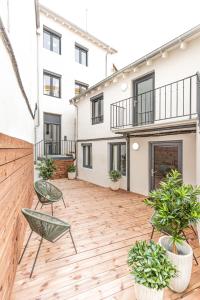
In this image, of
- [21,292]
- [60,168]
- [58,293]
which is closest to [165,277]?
[58,293]

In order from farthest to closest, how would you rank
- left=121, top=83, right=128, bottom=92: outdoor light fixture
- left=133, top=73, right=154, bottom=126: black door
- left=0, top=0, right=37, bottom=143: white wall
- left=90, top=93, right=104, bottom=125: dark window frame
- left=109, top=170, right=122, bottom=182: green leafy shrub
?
left=90, top=93, right=104, bottom=125: dark window frame < left=109, top=170, right=122, bottom=182: green leafy shrub < left=121, top=83, right=128, bottom=92: outdoor light fixture < left=133, top=73, right=154, bottom=126: black door < left=0, top=0, right=37, bottom=143: white wall

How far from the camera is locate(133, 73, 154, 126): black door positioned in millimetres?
6340

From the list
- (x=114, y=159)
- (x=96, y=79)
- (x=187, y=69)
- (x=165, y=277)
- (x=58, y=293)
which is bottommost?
(x=58, y=293)

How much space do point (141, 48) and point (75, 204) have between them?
8619 millimetres

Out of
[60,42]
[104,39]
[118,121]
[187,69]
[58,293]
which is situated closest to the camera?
[58,293]

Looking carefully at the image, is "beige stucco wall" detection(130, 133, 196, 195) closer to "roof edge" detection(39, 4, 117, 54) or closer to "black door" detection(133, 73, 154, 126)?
"black door" detection(133, 73, 154, 126)

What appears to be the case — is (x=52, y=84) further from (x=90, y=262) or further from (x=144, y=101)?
(x=90, y=262)

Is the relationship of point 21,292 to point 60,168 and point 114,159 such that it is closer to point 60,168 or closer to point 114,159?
point 114,159

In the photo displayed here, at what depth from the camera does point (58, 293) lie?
2297mm

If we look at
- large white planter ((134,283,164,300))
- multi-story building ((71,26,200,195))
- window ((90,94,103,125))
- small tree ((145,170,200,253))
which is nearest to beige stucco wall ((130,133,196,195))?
multi-story building ((71,26,200,195))

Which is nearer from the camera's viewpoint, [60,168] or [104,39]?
[60,168]

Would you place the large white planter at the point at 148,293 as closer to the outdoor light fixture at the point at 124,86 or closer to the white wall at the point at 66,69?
the outdoor light fixture at the point at 124,86

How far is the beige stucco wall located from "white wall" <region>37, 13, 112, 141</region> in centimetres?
611

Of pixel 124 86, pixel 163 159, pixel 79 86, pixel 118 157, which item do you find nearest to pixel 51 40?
pixel 79 86
